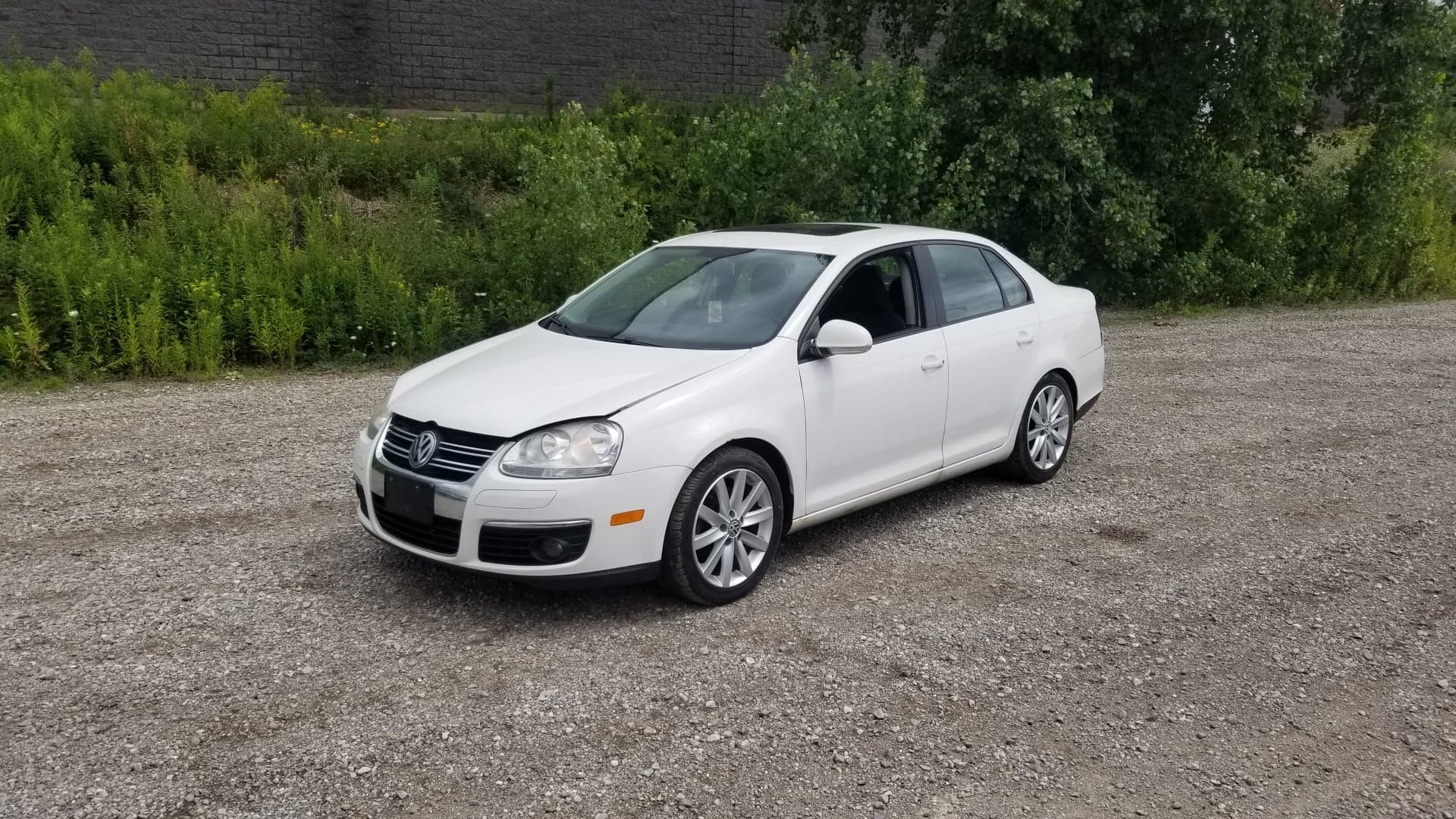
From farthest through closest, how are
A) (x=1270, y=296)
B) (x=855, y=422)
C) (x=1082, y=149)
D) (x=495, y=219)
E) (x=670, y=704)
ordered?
(x=1270, y=296) → (x=1082, y=149) → (x=495, y=219) → (x=855, y=422) → (x=670, y=704)

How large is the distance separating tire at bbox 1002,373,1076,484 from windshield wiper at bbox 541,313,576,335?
2655 millimetres

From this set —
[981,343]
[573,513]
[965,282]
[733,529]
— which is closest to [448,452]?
[573,513]

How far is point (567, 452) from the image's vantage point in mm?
4598

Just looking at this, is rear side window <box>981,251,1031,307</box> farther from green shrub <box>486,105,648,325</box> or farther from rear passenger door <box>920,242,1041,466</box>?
green shrub <box>486,105,648,325</box>

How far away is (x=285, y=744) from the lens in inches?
150

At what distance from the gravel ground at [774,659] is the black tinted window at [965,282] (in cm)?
113

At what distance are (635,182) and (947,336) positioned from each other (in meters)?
8.75

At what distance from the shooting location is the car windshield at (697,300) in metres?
5.48

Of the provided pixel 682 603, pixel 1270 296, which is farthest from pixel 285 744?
pixel 1270 296

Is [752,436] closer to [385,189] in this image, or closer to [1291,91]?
[385,189]

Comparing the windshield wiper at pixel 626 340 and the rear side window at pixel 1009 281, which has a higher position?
the rear side window at pixel 1009 281

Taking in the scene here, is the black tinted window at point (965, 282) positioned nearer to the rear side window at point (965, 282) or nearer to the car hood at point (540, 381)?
the rear side window at point (965, 282)

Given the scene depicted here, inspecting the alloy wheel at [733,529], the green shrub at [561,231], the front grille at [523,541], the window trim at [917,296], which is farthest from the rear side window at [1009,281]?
the green shrub at [561,231]

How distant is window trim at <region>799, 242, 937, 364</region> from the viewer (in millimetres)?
5367
